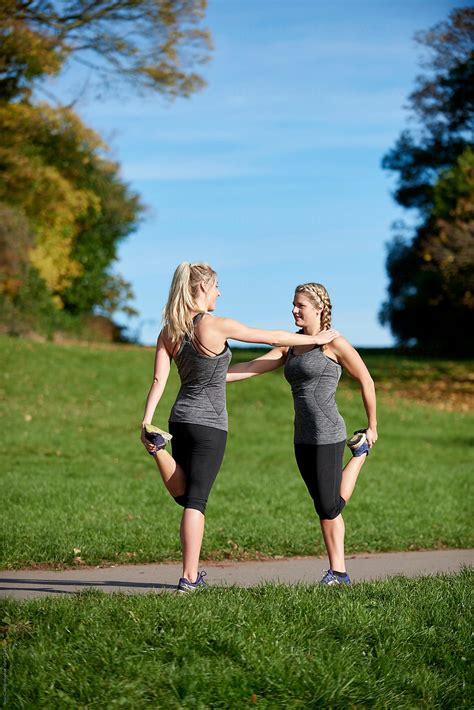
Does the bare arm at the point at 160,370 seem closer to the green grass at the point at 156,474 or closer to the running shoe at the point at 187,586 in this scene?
the running shoe at the point at 187,586

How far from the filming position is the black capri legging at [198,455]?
621cm

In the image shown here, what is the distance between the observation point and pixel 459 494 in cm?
1334

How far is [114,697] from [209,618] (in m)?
0.96

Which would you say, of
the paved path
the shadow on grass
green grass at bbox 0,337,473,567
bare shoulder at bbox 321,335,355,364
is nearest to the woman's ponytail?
bare shoulder at bbox 321,335,355,364

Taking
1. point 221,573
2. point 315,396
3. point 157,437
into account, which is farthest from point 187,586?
point 315,396

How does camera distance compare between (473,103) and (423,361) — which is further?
(423,361)

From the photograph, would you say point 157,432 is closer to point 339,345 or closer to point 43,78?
point 339,345

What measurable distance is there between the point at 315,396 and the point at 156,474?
9171 millimetres

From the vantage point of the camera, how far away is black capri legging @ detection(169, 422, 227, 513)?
6.21 metres

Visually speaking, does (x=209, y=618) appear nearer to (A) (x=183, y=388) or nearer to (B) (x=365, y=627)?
(B) (x=365, y=627)

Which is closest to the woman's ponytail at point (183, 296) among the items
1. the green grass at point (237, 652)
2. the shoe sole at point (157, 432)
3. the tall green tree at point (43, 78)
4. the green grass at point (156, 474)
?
the shoe sole at point (157, 432)

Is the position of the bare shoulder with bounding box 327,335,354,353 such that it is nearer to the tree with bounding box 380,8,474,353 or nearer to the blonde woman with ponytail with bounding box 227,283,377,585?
the blonde woman with ponytail with bounding box 227,283,377,585

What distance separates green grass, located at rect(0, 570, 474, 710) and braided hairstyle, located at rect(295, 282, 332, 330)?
6.48 feet

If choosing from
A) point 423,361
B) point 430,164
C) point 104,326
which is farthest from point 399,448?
point 104,326
